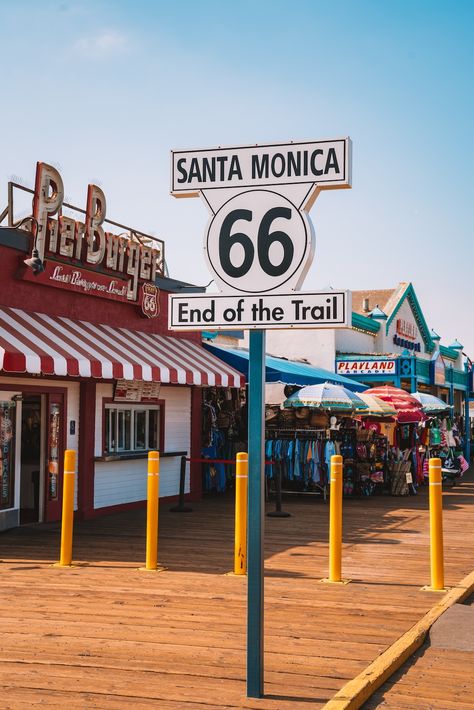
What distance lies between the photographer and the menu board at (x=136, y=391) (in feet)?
49.9

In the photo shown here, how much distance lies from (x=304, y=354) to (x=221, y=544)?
16166mm

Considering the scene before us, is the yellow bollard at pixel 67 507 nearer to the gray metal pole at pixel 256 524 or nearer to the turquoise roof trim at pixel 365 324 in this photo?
the gray metal pole at pixel 256 524

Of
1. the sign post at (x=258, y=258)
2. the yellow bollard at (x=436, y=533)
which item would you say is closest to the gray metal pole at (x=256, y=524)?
the sign post at (x=258, y=258)

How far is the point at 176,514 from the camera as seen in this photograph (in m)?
14.9

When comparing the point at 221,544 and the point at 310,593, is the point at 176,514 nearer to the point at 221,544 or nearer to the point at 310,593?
the point at 221,544

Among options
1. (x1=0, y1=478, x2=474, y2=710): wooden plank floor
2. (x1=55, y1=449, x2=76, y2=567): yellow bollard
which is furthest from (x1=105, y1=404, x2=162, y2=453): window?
(x1=55, y1=449, x2=76, y2=567): yellow bollard

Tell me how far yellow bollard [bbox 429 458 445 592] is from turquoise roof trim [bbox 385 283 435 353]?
22.5 meters

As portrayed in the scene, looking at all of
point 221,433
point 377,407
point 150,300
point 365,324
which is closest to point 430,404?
point 365,324

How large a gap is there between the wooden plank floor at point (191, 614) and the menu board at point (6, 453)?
0.53 m

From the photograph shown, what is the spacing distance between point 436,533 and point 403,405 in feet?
40.7

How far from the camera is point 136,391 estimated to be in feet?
51.3

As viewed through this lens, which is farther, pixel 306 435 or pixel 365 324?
pixel 365 324

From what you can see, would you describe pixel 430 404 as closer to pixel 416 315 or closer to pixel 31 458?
pixel 416 315

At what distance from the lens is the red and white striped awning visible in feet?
38.1
